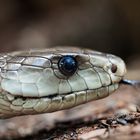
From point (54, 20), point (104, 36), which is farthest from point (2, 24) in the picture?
point (104, 36)

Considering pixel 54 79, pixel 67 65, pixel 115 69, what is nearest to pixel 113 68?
pixel 115 69

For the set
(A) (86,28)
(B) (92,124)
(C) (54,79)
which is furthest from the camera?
(A) (86,28)

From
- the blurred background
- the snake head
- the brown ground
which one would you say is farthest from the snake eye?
A: the blurred background

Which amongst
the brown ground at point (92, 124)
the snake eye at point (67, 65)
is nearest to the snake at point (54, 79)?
the snake eye at point (67, 65)

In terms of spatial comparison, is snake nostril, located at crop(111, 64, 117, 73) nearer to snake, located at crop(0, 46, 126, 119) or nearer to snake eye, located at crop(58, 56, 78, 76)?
snake, located at crop(0, 46, 126, 119)

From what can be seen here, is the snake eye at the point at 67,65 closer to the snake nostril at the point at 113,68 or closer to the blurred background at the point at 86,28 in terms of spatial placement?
the snake nostril at the point at 113,68

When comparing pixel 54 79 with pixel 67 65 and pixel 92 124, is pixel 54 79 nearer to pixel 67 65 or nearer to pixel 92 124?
pixel 67 65
